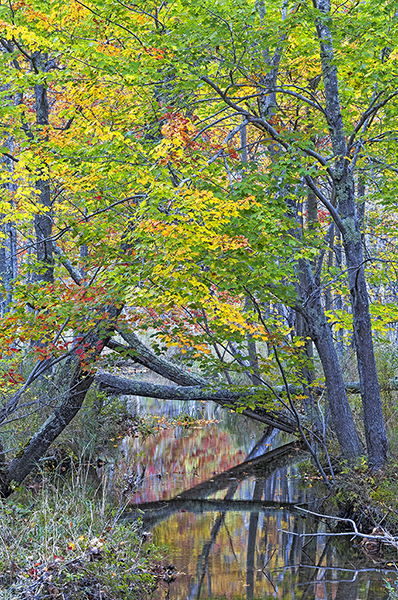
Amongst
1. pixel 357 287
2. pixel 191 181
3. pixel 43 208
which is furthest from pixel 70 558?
pixel 43 208

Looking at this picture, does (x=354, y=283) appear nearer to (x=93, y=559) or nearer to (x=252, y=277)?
(x=252, y=277)

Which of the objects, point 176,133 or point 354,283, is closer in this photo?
point 176,133

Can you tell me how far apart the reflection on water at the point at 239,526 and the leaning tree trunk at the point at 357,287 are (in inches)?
53.9

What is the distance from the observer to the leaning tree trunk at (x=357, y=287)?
22.2ft

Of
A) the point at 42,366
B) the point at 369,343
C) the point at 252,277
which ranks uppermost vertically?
the point at 252,277

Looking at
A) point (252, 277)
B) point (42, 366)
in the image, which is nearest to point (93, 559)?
point (42, 366)

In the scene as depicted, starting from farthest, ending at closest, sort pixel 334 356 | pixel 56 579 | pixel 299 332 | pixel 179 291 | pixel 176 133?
pixel 299 332, pixel 334 356, pixel 179 291, pixel 176 133, pixel 56 579

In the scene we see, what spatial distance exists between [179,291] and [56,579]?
2859 mm

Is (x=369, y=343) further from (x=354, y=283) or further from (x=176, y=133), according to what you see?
(x=176, y=133)

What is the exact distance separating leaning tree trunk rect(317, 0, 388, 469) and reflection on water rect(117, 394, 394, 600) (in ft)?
4.50

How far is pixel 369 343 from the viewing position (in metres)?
6.84

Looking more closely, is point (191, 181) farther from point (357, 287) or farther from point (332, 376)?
point (332, 376)

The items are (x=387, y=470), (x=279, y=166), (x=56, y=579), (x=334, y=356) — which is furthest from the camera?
(x=334, y=356)

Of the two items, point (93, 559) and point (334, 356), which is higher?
point (334, 356)
